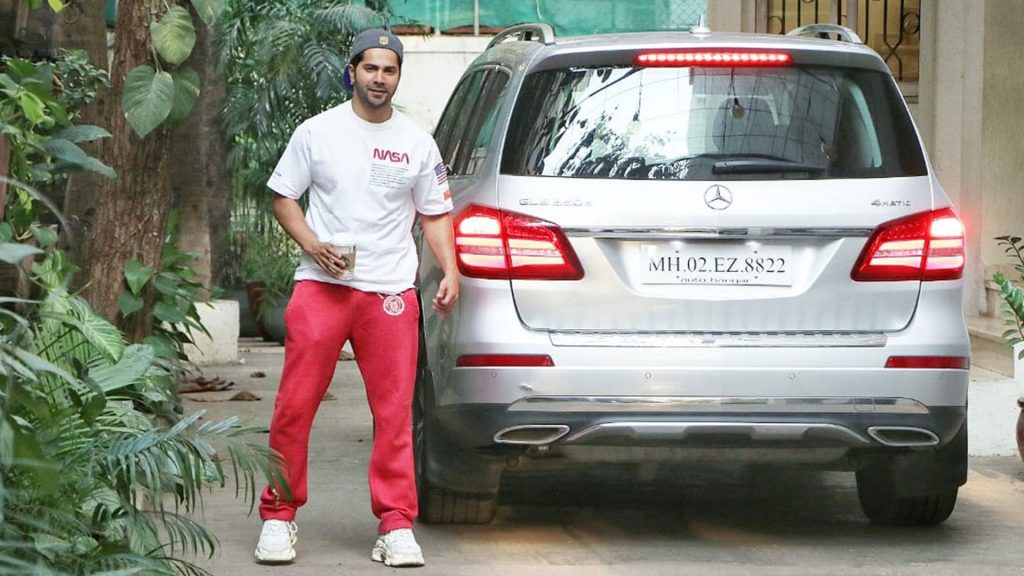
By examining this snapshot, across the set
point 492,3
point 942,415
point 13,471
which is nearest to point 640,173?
point 942,415

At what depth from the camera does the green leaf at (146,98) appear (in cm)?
846

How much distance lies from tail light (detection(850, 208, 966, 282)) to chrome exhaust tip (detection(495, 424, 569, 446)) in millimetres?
1156

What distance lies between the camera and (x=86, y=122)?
35.2 feet

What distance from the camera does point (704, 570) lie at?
679cm

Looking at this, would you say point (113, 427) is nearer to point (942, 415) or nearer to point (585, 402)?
point (585, 402)

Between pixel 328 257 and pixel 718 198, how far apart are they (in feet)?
4.43

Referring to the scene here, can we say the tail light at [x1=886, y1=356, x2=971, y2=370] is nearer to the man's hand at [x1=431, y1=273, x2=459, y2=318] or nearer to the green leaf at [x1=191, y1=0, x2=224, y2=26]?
the man's hand at [x1=431, y1=273, x2=459, y2=318]

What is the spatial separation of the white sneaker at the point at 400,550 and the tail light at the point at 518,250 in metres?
0.92

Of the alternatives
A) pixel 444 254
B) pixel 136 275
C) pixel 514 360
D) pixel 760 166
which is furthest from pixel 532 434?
pixel 136 275

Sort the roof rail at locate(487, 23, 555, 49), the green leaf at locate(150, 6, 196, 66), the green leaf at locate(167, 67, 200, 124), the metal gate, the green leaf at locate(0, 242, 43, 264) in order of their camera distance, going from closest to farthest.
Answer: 1. the green leaf at locate(0, 242, 43, 264)
2. the roof rail at locate(487, 23, 555, 49)
3. the green leaf at locate(150, 6, 196, 66)
4. the green leaf at locate(167, 67, 200, 124)
5. the metal gate

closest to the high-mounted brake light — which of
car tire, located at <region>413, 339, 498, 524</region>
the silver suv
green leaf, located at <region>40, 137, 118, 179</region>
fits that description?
the silver suv

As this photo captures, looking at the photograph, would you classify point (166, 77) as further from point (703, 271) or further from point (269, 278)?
point (269, 278)

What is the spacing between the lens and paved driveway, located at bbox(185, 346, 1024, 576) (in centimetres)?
687

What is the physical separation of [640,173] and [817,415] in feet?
3.37
